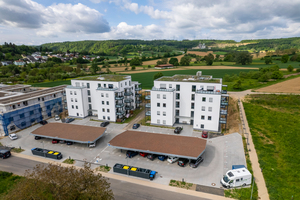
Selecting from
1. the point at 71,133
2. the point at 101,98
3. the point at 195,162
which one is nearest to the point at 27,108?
the point at 71,133

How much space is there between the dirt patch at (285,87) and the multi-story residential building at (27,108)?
8869 cm

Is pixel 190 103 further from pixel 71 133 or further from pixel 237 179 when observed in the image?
pixel 71 133

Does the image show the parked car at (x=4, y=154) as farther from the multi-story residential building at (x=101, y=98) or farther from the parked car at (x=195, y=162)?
the parked car at (x=195, y=162)

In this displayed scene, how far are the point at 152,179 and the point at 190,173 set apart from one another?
23.1 ft

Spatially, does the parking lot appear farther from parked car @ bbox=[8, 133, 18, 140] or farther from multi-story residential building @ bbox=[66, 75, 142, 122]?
multi-story residential building @ bbox=[66, 75, 142, 122]

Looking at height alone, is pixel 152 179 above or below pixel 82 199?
below

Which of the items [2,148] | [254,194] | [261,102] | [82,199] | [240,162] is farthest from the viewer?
[261,102]

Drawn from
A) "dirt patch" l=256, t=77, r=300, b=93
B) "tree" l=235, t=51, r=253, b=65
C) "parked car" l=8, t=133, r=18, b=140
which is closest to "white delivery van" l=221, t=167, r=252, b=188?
"parked car" l=8, t=133, r=18, b=140

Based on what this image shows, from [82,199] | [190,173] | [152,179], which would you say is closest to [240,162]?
[190,173]

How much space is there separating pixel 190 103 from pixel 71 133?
3281 centimetres

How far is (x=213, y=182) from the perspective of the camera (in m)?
28.7

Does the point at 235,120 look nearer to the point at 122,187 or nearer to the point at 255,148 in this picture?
the point at 255,148

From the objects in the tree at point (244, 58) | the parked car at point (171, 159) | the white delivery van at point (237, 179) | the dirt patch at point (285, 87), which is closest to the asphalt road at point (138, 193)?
the white delivery van at point (237, 179)

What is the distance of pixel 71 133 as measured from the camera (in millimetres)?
42531
